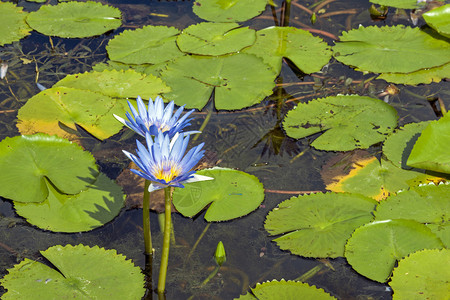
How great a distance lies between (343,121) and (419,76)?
0.87 m

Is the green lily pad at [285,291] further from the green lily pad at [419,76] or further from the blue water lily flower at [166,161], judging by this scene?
the green lily pad at [419,76]

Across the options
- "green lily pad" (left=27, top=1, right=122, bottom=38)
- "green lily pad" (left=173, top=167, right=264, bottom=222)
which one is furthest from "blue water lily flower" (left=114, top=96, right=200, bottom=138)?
"green lily pad" (left=27, top=1, right=122, bottom=38)

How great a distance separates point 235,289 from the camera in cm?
257

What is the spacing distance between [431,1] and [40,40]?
343 centimetres

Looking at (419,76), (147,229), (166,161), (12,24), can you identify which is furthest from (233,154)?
(12,24)

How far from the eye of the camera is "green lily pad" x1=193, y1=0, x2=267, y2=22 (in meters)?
4.51

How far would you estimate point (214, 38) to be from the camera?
4.21m

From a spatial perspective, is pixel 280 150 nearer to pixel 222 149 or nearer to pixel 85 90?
pixel 222 149

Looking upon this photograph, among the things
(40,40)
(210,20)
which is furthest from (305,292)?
(40,40)

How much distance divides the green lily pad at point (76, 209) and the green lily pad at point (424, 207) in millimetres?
1455

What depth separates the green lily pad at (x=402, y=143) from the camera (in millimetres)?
3164

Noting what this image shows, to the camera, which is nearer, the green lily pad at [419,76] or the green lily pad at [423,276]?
the green lily pad at [423,276]

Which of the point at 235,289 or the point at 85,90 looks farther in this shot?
A: the point at 85,90

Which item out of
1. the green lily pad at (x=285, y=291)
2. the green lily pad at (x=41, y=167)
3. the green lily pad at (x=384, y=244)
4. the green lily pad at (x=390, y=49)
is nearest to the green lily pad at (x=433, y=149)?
the green lily pad at (x=384, y=244)
